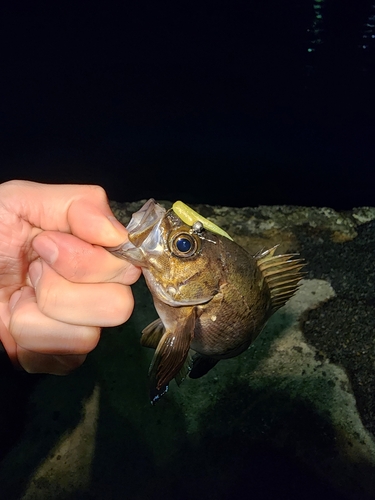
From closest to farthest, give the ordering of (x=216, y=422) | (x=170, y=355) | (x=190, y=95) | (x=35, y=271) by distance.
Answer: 1. (x=170, y=355)
2. (x=35, y=271)
3. (x=216, y=422)
4. (x=190, y=95)

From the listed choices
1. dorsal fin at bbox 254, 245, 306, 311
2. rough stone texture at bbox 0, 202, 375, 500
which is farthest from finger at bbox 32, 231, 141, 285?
rough stone texture at bbox 0, 202, 375, 500

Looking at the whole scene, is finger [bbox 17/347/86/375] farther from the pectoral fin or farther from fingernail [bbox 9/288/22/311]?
the pectoral fin

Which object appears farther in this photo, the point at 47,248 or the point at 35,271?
the point at 35,271

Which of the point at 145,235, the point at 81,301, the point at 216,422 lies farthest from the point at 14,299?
the point at 216,422

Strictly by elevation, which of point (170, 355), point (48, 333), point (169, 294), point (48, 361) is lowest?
point (48, 361)

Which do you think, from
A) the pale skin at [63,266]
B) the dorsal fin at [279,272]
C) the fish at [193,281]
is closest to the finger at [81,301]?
the pale skin at [63,266]

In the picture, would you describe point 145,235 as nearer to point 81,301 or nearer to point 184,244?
point 184,244

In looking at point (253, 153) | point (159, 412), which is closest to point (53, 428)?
point (159, 412)
